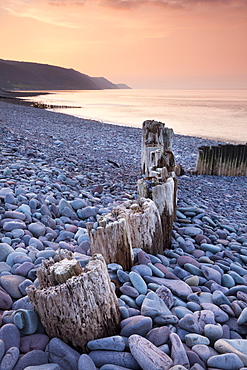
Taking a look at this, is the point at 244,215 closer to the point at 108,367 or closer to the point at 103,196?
the point at 103,196

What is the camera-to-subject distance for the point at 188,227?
3.76 meters

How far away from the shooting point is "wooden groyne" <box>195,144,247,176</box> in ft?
24.1

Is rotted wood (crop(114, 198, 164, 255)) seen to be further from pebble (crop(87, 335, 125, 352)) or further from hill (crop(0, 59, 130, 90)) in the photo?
hill (crop(0, 59, 130, 90))

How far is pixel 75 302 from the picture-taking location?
1628 millimetres

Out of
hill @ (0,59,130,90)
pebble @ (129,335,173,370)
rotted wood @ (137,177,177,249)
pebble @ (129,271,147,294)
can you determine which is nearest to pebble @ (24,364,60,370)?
pebble @ (129,335,173,370)

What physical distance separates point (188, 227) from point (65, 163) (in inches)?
127

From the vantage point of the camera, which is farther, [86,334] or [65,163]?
[65,163]

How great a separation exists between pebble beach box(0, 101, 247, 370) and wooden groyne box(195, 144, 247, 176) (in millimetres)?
2161

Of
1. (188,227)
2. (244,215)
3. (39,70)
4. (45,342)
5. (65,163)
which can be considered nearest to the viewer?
(45,342)

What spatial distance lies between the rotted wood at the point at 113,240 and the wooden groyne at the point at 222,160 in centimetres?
537

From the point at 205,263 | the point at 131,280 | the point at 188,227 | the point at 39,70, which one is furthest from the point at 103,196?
the point at 39,70

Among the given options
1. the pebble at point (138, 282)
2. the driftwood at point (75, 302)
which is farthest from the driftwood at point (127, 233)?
the driftwood at point (75, 302)

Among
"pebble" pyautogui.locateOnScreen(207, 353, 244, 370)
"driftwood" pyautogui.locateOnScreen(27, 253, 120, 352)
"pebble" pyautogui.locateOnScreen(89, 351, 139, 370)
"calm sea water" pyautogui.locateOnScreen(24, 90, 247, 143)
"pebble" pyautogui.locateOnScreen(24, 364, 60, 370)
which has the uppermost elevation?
"calm sea water" pyautogui.locateOnScreen(24, 90, 247, 143)

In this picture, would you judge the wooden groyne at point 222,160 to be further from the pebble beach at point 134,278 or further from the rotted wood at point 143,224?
the rotted wood at point 143,224
